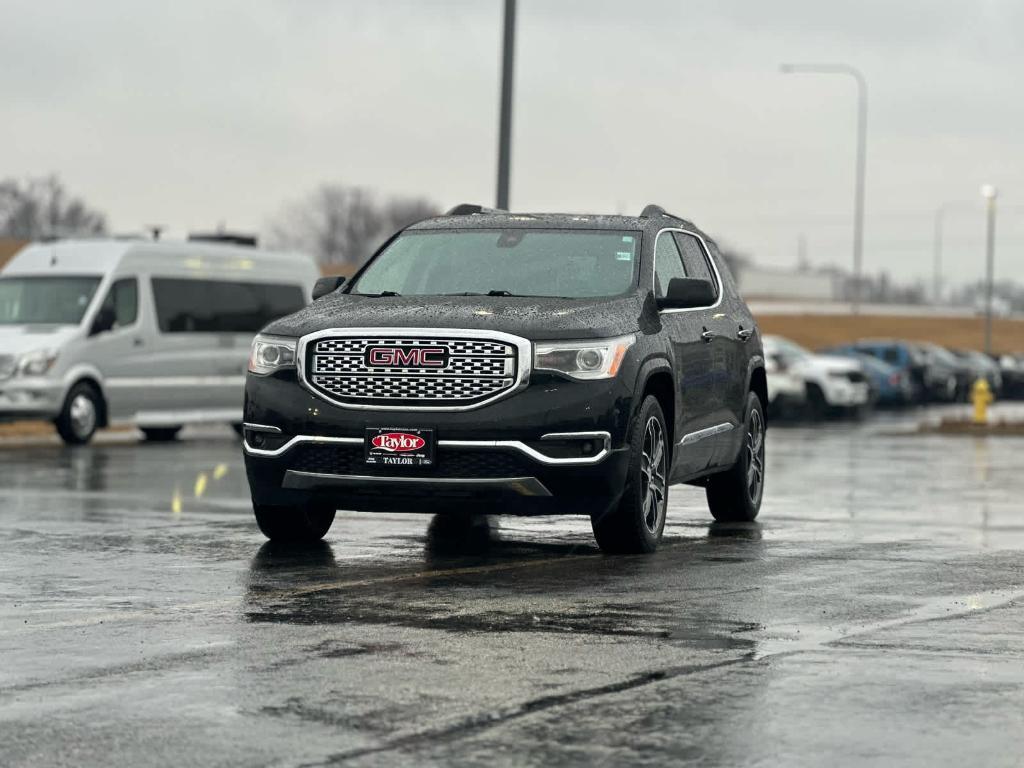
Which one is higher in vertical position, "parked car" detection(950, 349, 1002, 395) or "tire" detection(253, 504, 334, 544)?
"tire" detection(253, 504, 334, 544)

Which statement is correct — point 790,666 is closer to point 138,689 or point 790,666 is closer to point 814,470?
point 138,689

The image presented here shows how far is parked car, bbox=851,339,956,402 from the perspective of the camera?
2005 inches

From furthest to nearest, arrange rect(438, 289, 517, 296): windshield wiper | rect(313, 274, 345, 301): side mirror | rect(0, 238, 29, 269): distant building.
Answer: rect(0, 238, 29, 269): distant building < rect(313, 274, 345, 301): side mirror < rect(438, 289, 517, 296): windshield wiper

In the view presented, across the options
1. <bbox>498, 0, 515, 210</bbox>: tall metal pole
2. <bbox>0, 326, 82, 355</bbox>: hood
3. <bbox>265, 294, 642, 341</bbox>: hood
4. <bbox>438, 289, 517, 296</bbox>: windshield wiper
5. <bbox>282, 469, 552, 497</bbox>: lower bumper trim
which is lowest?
<bbox>282, 469, 552, 497</bbox>: lower bumper trim

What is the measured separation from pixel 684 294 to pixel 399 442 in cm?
212

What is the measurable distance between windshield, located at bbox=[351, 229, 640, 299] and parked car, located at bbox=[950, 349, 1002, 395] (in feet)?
147

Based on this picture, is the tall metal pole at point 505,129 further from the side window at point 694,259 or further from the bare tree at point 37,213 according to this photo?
the bare tree at point 37,213

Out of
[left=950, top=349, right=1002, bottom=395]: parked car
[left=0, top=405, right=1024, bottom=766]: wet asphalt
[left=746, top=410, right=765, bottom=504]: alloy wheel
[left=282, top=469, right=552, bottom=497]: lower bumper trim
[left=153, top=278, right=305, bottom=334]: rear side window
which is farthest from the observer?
[left=950, top=349, right=1002, bottom=395]: parked car

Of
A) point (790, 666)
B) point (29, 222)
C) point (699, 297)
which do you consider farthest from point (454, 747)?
point (29, 222)

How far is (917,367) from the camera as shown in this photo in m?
51.1

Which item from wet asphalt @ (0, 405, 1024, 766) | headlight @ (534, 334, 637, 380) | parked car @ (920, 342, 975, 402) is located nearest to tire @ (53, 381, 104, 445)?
wet asphalt @ (0, 405, 1024, 766)

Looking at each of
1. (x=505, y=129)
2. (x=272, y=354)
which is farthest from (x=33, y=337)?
(x=272, y=354)

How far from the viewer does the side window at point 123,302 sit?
25688mm

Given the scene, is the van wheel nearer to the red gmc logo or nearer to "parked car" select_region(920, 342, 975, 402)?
the red gmc logo
